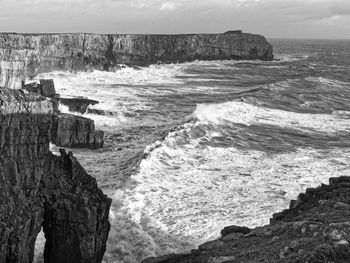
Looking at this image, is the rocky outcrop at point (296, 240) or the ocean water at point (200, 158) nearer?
the rocky outcrop at point (296, 240)

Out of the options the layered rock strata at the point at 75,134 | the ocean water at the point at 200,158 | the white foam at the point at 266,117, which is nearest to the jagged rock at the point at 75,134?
the layered rock strata at the point at 75,134

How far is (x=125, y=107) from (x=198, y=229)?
1080 inches

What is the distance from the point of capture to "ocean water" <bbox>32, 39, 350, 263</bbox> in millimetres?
20297

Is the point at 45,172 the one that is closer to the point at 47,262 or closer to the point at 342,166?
the point at 47,262

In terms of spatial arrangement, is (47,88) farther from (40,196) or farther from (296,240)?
(296,240)

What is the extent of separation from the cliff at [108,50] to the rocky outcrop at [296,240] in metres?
27.0

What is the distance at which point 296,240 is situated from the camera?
12.8 m

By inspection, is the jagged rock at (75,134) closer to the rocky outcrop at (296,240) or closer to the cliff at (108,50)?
the cliff at (108,50)

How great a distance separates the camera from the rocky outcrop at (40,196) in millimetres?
14570

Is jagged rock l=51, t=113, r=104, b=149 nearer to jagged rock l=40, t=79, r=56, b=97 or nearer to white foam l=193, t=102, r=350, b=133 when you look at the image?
white foam l=193, t=102, r=350, b=133

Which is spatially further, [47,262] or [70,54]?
[70,54]

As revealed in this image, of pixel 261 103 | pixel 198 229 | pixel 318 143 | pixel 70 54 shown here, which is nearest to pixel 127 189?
pixel 198 229

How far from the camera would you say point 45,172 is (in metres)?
15.9

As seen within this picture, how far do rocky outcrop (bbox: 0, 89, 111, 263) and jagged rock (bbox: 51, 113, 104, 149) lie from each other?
14303 mm
